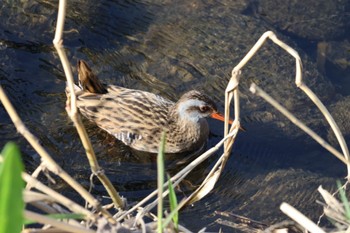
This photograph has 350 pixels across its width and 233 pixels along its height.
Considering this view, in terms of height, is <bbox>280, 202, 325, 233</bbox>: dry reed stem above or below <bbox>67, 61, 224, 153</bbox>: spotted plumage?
below

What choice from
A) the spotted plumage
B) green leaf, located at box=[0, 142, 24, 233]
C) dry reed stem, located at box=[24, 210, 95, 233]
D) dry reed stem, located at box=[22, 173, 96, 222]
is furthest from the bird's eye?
green leaf, located at box=[0, 142, 24, 233]

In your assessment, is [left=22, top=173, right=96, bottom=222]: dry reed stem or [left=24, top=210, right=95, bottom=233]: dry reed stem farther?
[left=22, top=173, right=96, bottom=222]: dry reed stem

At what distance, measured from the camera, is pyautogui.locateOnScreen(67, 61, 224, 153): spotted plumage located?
700cm

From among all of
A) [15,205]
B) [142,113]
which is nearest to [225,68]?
[142,113]

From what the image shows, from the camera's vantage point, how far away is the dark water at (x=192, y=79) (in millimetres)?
6391

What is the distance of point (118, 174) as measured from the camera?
6.47 meters

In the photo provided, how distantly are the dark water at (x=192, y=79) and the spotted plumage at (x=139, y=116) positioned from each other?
0.15 meters

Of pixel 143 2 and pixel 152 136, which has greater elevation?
pixel 143 2

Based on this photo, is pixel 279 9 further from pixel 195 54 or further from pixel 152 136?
pixel 152 136

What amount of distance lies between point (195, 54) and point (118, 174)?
187cm

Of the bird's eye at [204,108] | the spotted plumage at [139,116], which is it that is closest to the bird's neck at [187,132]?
the spotted plumage at [139,116]

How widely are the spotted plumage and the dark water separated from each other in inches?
5.7

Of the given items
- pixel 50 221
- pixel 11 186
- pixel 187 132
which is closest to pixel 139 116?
pixel 187 132

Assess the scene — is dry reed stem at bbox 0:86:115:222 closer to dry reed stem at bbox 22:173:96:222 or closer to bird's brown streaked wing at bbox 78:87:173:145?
dry reed stem at bbox 22:173:96:222
